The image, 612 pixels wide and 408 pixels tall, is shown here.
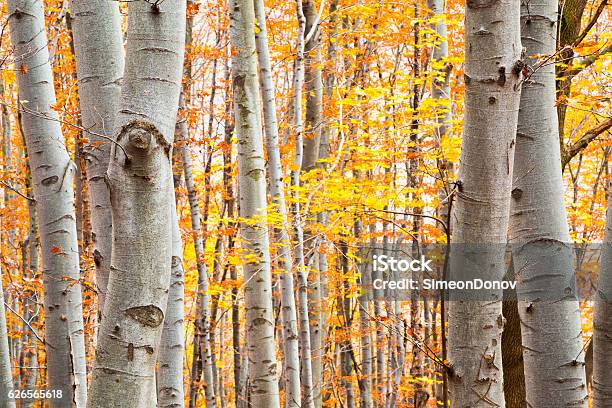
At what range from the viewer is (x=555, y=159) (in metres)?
2.61

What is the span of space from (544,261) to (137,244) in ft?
5.50

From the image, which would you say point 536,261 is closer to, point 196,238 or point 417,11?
point 196,238

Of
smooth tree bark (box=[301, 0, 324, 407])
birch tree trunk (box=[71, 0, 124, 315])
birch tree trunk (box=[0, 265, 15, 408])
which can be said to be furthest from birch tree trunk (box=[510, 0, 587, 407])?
smooth tree bark (box=[301, 0, 324, 407])

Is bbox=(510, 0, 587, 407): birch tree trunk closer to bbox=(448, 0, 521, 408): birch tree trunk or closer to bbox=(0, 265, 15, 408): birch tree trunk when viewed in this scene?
bbox=(448, 0, 521, 408): birch tree trunk

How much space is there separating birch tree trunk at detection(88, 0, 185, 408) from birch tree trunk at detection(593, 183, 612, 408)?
2.18 meters

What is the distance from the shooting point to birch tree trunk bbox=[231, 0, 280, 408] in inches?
204

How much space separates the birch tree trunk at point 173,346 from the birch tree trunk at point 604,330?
1.96m

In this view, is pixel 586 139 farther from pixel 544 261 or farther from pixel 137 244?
pixel 137 244

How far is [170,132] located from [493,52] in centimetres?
99

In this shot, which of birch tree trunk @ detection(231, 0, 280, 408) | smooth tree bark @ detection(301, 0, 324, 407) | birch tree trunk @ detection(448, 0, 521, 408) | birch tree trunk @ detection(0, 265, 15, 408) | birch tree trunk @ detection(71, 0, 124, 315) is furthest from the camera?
smooth tree bark @ detection(301, 0, 324, 407)

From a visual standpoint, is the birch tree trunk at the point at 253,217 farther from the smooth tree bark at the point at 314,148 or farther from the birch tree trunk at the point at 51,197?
the smooth tree bark at the point at 314,148

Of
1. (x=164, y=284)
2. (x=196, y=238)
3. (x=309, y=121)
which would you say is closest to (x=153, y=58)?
(x=164, y=284)

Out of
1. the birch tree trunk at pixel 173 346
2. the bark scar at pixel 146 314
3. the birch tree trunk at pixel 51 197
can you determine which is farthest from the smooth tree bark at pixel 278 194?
the bark scar at pixel 146 314

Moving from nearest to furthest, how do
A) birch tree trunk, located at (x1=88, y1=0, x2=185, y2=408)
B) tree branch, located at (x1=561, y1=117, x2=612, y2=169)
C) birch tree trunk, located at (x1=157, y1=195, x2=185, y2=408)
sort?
1. birch tree trunk, located at (x1=88, y1=0, x2=185, y2=408)
2. birch tree trunk, located at (x1=157, y1=195, x2=185, y2=408)
3. tree branch, located at (x1=561, y1=117, x2=612, y2=169)
